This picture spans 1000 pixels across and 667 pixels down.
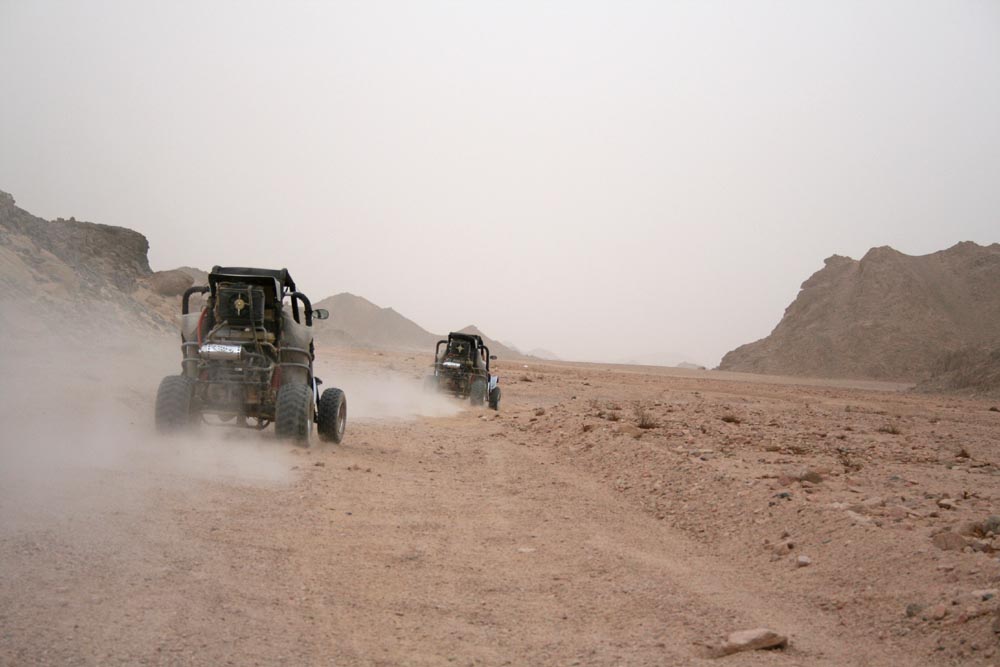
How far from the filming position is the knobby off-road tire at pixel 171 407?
420 inches

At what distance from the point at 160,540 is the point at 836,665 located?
4.55 meters

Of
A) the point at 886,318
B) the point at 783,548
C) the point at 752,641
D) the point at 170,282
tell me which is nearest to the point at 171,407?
the point at 783,548

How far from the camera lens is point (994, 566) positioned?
5449 mm

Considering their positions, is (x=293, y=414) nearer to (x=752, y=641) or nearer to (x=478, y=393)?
(x=752, y=641)

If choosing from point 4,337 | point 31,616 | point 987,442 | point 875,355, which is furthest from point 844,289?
point 31,616

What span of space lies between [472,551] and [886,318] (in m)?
81.0

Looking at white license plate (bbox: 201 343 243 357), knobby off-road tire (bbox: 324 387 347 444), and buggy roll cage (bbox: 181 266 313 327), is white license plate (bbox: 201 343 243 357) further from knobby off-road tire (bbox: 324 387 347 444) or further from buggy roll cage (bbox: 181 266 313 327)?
knobby off-road tire (bbox: 324 387 347 444)

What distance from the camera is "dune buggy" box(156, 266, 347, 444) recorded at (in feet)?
35.6


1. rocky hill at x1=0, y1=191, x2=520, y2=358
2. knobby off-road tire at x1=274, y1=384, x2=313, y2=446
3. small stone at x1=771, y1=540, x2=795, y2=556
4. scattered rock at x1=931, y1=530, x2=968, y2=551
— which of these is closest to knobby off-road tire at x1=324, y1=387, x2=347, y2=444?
knobby off-road tire at x1=274, y1=384, x2=313, y2=446

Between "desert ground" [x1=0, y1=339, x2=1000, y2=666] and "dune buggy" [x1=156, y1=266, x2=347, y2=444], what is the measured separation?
446mm

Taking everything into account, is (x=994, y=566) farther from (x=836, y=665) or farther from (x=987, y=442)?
(x=987, y=442)

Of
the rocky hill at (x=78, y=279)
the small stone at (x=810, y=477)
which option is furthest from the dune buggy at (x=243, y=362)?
the rocky hill at (x=78, y=279)

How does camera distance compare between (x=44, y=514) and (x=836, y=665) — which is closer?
(x=836, y=665)

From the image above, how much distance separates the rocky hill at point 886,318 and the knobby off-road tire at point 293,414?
69.8m
